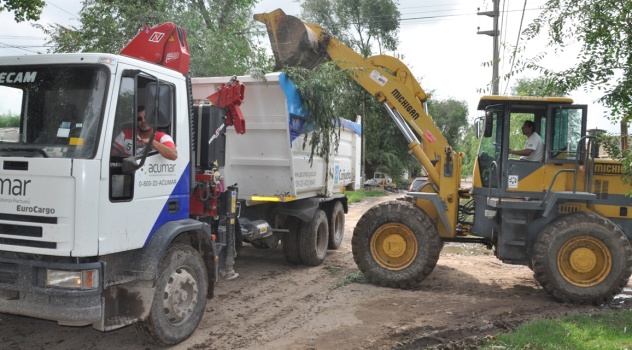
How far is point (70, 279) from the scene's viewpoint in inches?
163

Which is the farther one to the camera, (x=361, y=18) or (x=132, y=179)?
(x=361, y=18)

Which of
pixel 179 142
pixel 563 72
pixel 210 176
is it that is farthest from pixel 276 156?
pixel 563 72

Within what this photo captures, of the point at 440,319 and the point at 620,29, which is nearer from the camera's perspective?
the point at 620,29

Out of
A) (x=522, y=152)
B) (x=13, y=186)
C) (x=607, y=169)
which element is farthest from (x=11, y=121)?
(x=607, y=169)

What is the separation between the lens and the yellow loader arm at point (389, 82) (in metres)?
8.21

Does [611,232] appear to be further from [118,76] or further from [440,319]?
[118,76]

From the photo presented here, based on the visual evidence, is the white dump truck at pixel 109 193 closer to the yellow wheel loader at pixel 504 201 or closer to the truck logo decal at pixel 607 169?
the yellow wheel loader at pixel 504 201

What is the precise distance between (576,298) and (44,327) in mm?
6501

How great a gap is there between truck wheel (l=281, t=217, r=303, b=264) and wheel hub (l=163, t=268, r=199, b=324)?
151 inches

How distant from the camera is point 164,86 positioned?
473 centimetres

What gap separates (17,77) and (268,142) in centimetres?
381

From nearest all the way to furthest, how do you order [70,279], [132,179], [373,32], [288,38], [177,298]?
[70,279]
[132,179]
[177,298]
[288,38]
[373,32]

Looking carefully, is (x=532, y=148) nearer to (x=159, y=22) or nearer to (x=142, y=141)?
(x=142, y=141)

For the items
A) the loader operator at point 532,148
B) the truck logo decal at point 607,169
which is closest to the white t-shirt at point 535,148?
the loader operator at point 532,148
